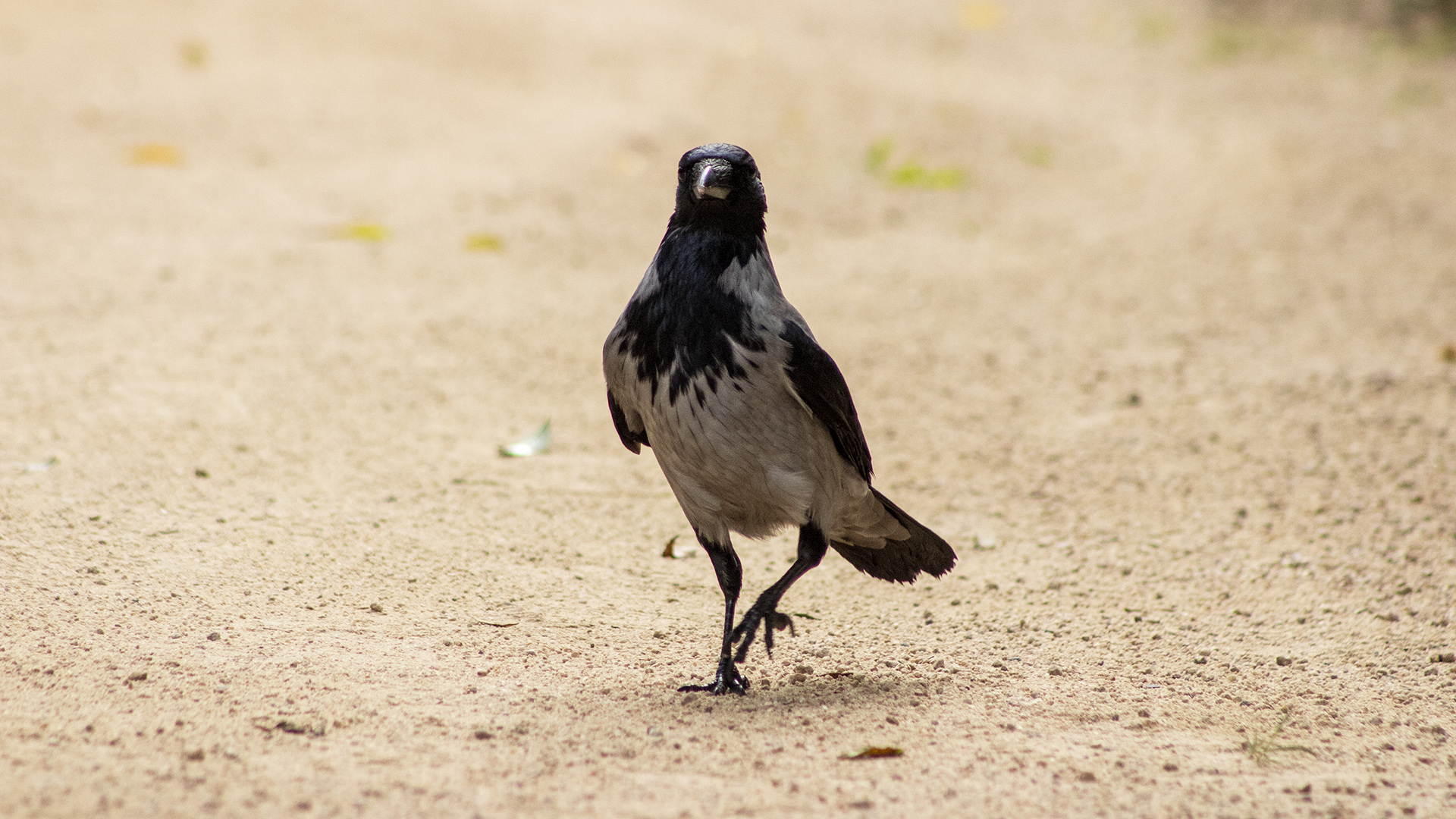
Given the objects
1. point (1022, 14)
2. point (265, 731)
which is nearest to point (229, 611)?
point (265, 731)

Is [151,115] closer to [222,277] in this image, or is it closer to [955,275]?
[222,277]

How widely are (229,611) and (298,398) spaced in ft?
6.74

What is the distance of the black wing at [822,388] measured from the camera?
3465 mm

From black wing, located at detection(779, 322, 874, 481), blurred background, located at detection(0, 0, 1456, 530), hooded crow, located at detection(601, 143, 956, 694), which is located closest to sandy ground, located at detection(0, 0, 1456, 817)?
blurred background, located at detection(0, 0, 1456, 530)

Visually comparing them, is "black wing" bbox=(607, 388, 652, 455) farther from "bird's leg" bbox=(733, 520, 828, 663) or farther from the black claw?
the black claw

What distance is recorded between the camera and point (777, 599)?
3490 millimetres

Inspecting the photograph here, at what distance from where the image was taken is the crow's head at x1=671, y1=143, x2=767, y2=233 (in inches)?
134

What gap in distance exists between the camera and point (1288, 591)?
4.37m

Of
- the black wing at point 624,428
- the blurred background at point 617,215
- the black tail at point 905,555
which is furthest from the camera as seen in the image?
the blurred background at point 617,215

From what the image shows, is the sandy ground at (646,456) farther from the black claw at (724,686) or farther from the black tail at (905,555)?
the black tail at (905,555)

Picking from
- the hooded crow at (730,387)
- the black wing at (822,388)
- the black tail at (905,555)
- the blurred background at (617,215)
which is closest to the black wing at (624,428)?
the hooded crow at (730,387)

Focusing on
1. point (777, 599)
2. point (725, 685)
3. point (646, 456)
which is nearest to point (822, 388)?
point (777, 599)

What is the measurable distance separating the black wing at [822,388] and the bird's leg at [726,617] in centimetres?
43

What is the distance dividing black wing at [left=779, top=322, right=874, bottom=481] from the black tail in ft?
0.98
